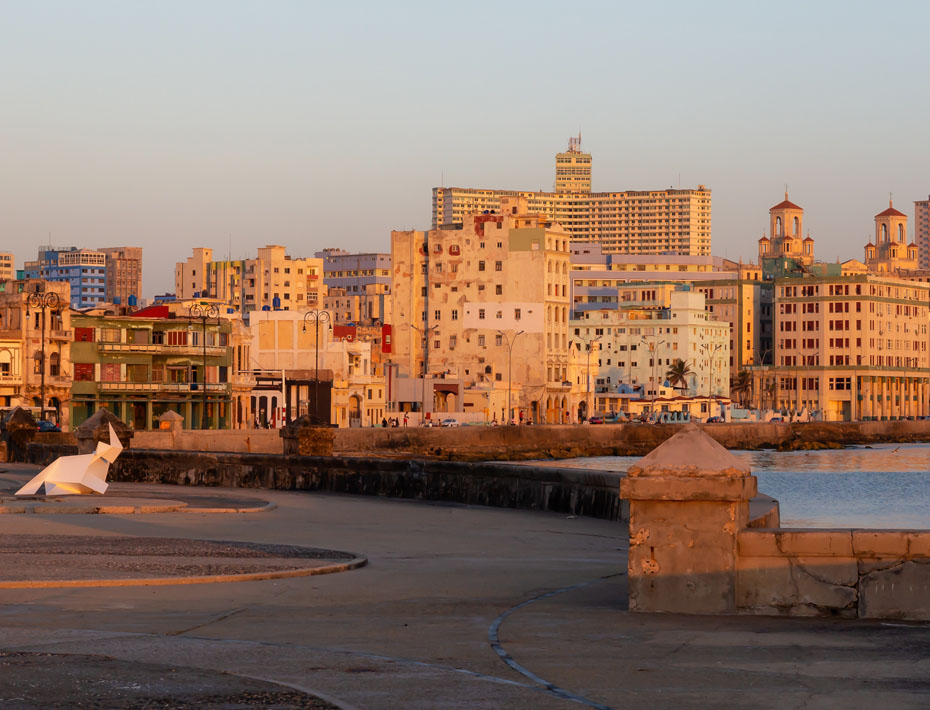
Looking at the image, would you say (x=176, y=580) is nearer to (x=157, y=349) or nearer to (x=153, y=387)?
(x=153, y=387)

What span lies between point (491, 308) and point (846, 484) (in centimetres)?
7564

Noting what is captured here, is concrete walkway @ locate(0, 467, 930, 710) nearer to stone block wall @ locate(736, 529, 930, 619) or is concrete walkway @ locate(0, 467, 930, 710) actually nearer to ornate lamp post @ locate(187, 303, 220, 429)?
stone block wall @ locate(736, 529, 930, 619)

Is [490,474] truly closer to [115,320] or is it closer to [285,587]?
[285,587]

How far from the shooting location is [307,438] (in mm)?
36562

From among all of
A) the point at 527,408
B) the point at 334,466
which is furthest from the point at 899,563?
the point at 527,408

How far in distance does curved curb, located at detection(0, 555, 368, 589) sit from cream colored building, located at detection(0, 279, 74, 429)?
89706 millimetres

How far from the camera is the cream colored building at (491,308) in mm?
167375

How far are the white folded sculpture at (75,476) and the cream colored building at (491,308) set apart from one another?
13581 cm

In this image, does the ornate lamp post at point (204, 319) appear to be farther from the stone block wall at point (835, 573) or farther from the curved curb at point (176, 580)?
the stone block wall at point (835, 573)

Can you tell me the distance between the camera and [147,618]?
1227cm

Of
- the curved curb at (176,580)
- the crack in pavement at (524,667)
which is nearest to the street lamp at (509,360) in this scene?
the curved curb at (176,580)

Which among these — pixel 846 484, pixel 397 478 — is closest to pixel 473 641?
pixel 397 478

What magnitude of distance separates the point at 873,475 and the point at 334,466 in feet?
277

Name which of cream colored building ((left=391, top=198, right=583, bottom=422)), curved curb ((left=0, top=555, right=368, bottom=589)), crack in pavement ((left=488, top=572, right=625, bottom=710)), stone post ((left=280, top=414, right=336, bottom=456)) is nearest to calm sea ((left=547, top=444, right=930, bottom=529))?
stone post ((left=280, top=414, right=336, bottom=456))
